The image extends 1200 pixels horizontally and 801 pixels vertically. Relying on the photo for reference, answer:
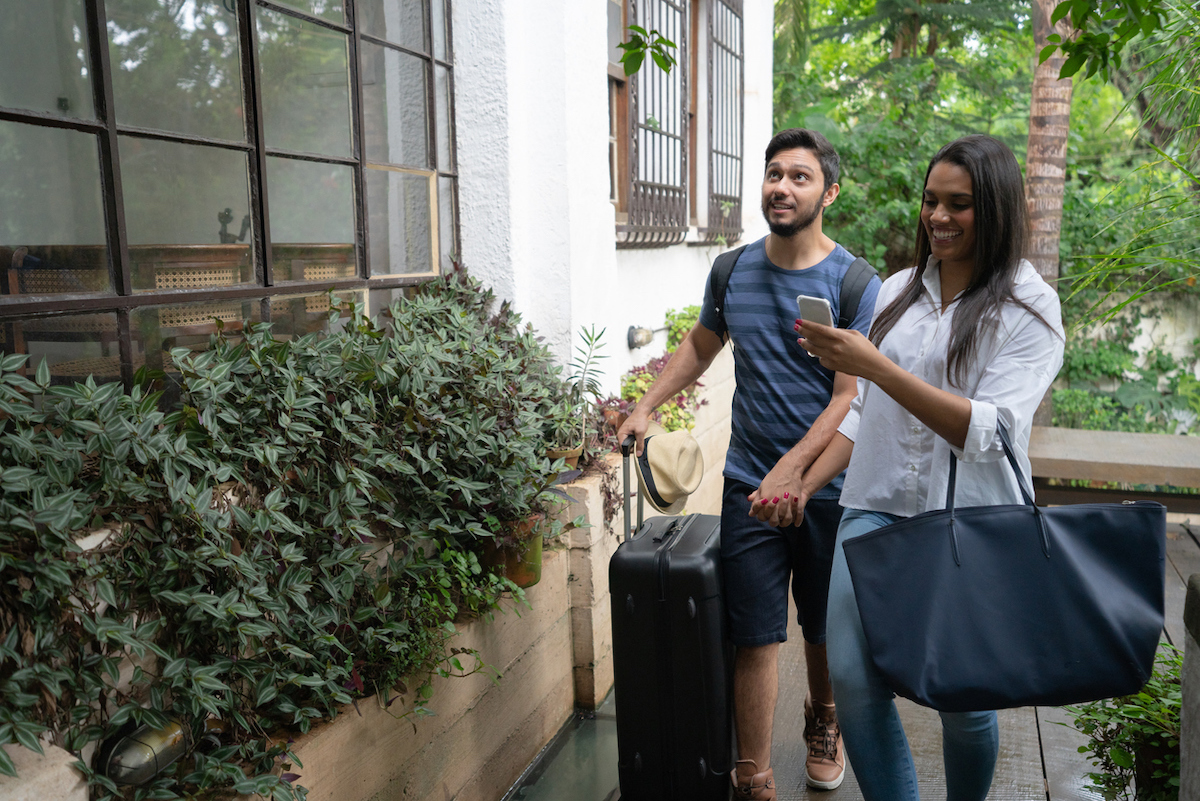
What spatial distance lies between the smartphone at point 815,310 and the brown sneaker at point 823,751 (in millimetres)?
1506

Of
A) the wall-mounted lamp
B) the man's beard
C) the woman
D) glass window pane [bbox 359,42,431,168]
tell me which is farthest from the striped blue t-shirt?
the wall-mounted lamp

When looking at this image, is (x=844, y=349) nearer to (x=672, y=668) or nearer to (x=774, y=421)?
(x=774, y=421)

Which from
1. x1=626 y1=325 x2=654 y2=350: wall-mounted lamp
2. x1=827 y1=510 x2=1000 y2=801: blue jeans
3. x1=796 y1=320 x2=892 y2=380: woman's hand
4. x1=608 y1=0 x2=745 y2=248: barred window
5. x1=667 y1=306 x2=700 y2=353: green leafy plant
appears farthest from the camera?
x1=667 y1=306 x2=700 y2=353: green leafy plant

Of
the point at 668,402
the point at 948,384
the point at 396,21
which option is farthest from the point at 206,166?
the point at 668,402

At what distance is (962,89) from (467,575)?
14702 mm

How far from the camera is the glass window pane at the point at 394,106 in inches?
132

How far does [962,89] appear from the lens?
48.3 ft

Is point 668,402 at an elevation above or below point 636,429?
below

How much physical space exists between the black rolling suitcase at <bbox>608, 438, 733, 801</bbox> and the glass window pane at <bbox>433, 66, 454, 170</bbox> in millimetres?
1688

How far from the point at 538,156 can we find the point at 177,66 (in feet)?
5.47

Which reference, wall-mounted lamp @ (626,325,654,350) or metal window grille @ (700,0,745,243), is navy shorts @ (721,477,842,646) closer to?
wall-mounted lamp @ (626,325,654,350)

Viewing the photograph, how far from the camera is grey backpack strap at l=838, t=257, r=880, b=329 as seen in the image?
263 centimetres

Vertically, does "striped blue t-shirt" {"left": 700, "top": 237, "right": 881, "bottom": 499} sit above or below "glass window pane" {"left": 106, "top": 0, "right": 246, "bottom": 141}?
below

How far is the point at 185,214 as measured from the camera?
255cm
